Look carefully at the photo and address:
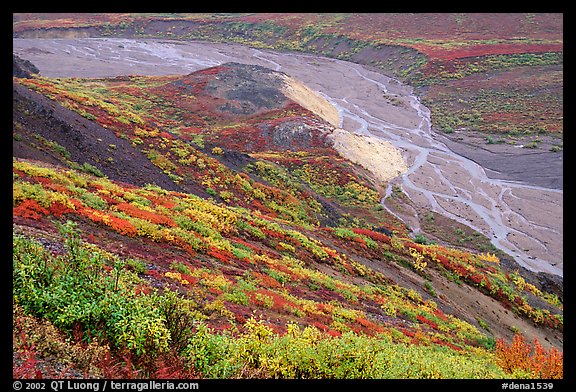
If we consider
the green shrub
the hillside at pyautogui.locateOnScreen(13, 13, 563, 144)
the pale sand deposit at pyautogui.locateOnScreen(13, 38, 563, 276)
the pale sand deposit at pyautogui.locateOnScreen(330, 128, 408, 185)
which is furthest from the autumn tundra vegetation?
the hillside at pyautogui.locateOnScreen(13, 13, 563, 144)

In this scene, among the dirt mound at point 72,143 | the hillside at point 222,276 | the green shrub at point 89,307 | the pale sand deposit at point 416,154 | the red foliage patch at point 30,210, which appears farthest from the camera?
the pale sand deposit at point 416,154

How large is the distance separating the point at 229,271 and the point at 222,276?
933mm

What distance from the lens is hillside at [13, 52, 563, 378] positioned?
22.3 feet

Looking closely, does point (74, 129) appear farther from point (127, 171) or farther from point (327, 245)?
point (327, 245)

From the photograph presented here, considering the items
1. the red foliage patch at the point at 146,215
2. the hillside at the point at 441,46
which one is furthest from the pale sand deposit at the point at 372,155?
the red foliage patch at the point at 146,215

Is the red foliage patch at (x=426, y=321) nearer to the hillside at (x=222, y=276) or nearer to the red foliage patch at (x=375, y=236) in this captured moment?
the hillside at (x=222, y=276)

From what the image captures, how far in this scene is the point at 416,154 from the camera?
173ft

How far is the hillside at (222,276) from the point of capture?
6.80 meters

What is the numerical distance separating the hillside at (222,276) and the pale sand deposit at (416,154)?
6018mm

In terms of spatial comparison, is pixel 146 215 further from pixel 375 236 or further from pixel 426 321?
pixel 375 236

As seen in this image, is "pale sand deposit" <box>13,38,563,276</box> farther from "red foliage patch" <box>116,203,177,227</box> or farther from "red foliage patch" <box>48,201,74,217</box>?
"red foliage patch" <box>48,201,74,217</box>
